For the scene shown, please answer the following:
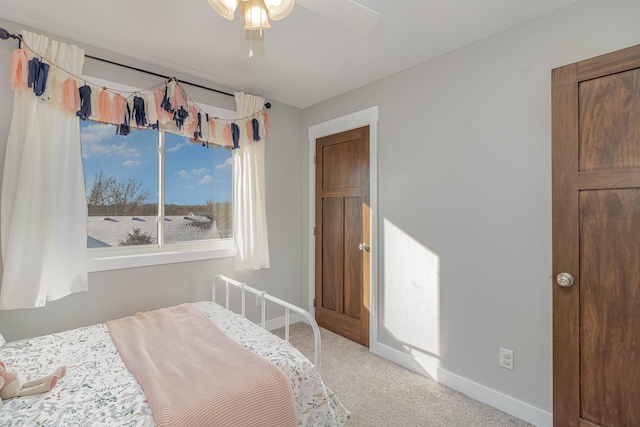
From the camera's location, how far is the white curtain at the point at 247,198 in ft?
9.66

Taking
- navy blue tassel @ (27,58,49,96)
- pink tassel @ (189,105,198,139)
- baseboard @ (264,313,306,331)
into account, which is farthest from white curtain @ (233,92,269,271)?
navy blue tassel @ (27,58,49,96)

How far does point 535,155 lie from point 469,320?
1156mm

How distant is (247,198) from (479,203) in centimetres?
197

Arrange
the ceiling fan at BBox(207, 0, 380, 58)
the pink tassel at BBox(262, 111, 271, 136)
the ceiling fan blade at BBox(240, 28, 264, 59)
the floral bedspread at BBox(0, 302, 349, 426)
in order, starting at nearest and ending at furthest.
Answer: the floral bedspread at BBox(0, 302, 349, 426) → the ceiling fan at BBox(207, 0, 380, 58) → the ceiling fan blade at BBox(240, 28, 264, 59) → the pink tassel at BBox(262, 111, 271, 136)

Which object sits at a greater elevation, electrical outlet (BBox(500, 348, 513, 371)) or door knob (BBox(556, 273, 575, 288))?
door knob (BBox(556, 273, 575, 288))

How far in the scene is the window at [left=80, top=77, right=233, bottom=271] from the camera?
235cm

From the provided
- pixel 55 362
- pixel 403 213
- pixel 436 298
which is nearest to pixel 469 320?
pixel 436 298

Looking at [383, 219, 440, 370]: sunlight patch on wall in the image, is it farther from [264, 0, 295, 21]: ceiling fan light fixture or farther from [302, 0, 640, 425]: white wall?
[264, 0, 295, 21]: ceiling fan light fixture

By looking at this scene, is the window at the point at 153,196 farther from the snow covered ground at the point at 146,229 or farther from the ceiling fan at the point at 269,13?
the ceiling fan at the point at 269,13

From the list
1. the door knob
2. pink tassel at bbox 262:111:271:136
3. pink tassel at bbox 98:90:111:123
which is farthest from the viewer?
pink tassel at bbox 262:111:271:136

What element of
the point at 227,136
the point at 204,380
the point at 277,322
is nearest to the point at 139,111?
the point at 227,136

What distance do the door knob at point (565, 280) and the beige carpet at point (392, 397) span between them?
920mm

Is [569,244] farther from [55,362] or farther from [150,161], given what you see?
[150,161]

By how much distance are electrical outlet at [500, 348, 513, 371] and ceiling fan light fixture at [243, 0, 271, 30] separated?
227 centimetres
